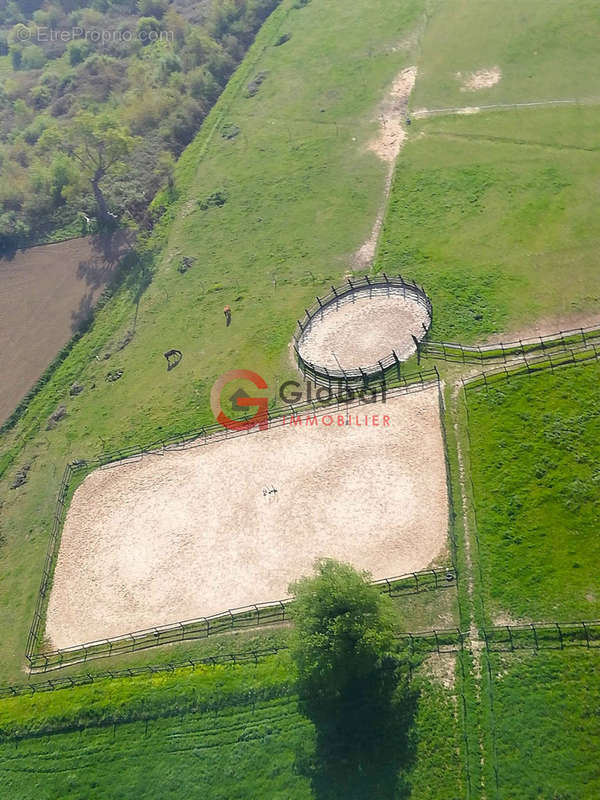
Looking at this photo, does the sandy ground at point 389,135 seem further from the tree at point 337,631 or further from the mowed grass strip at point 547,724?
the mowed grass strip at point 547,724

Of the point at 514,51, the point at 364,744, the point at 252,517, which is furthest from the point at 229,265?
the point at 364,744

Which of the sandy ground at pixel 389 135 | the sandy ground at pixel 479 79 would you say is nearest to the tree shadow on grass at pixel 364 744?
the sandy ground at pixel 389 135

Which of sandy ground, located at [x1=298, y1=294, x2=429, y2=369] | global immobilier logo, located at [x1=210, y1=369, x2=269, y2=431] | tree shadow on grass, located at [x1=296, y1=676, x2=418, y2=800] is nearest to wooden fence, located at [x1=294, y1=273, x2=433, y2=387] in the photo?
sandy ground, located at [x1=298, y1=294, x2=429, y2=369]

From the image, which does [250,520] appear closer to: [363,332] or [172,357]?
[363,332]

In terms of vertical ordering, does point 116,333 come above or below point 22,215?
below

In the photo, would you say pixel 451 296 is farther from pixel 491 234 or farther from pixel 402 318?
pixel 491 234

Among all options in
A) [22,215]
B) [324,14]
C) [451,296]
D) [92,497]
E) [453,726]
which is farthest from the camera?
[324,14]

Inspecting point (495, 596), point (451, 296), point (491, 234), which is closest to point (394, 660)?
point (495, 596)

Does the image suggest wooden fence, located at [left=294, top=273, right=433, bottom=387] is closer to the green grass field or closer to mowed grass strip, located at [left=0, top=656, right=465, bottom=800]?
the green grass field
